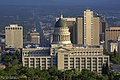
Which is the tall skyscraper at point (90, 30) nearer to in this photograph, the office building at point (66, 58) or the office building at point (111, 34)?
the office building at point (111, 34)

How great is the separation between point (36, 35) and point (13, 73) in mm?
30075

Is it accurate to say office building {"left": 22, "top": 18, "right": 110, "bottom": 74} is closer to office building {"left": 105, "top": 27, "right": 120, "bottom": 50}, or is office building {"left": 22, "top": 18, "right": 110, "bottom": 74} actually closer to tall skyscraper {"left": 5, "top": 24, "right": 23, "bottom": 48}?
tall skyscraper {"left": 5, "top": 24, "right": 23, "bottom": 48}

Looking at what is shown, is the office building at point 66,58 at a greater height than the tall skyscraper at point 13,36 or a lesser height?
lesser

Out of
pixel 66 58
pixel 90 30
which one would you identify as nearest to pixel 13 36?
pixel 90 30

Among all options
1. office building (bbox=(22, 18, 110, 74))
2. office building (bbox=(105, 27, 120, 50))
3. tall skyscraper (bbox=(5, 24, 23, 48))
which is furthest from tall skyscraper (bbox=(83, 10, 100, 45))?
office building (bbox=(22, 18, 110, 74))

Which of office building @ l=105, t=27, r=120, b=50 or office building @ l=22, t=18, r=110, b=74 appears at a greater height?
office building @ l=105, t=27, r=120, b=50

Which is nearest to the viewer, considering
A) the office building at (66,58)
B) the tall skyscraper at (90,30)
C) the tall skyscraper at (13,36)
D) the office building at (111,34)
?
the office building at (66,58)

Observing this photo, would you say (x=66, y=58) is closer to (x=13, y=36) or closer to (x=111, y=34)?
(x=13, y=36)

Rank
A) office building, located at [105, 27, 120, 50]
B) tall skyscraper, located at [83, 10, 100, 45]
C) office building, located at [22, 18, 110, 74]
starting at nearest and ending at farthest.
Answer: office building, located at [22, 18, 110, 74] < tall skyscraper, located at [83, 10, 100, 45] < office building, located at [105, 27, 120, 50]

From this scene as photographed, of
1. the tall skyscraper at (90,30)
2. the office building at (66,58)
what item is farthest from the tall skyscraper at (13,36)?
the office building at (66,58)

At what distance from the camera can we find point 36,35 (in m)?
70.6

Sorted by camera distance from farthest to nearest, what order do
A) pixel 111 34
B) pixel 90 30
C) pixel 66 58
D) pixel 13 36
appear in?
1. pixel 111 34
2. pixel 13 36
3. pixel 90 30
4. pixel 66 58

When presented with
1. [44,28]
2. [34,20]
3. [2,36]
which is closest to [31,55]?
[2,36]

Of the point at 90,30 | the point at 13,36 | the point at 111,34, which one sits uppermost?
the point at 90,30
